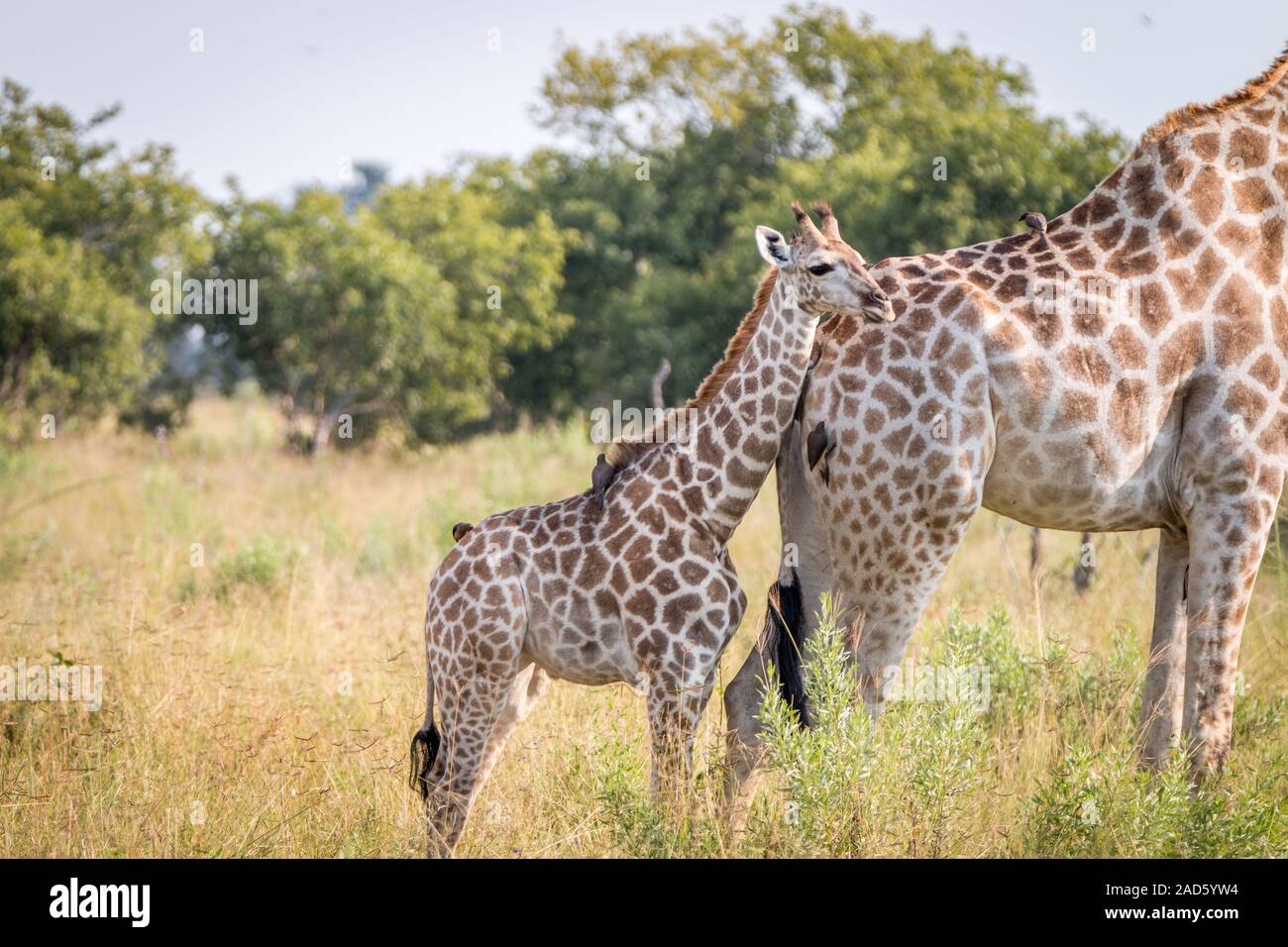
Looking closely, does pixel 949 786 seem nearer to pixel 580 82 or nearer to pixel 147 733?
pixel 147 733

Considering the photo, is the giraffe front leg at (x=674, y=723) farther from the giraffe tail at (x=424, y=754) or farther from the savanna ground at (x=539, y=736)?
the giraffe tail at (x=424, y=754)

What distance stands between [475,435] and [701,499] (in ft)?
56.6

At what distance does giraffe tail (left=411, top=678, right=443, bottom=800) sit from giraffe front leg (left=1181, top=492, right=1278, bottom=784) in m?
2.91

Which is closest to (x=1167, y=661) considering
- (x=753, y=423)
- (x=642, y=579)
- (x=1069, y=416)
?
(x=1069, y=416)

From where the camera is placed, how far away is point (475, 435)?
21.9 meters

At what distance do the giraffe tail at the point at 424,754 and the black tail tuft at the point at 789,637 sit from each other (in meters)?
1.36

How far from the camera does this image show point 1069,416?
4809 mm

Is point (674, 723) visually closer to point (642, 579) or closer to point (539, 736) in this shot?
point (642, 579)

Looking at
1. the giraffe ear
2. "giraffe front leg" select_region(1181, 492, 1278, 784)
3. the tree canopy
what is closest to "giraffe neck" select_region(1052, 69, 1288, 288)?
"giraffe front leg" select_region(1181, 492, 1278, 784)

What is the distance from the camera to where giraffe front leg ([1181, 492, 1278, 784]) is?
4.89 meters

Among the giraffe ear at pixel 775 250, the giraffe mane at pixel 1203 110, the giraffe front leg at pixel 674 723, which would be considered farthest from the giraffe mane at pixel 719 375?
the giraffe mane at pixel 1203 110

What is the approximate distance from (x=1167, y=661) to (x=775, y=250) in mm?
2370

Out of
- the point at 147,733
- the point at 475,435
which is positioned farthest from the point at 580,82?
the point at 147,733

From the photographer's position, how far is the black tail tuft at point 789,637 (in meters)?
5.04
